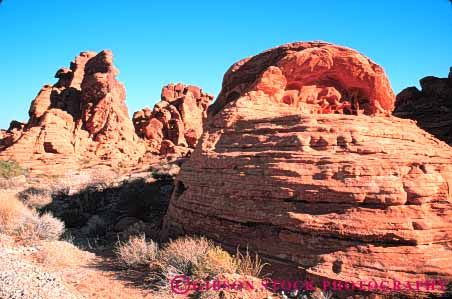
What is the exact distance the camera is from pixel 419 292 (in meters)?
4.82

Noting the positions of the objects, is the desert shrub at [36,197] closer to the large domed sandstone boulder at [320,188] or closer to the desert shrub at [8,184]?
the desert shrub at [8,184]

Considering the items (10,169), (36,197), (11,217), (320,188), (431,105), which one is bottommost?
(11,217)

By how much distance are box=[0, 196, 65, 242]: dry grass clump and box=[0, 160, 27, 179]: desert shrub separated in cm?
1016

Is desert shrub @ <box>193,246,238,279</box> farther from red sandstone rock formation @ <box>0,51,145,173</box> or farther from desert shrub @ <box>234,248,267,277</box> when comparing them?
red sandstone rock formation @ <box>0,51,145,173</box>

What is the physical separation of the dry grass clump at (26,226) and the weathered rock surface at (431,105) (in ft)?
62.1

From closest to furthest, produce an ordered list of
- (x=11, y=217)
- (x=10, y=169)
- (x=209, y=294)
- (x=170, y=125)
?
(x=209, y=294)
(x=11, y=217)
(x=10, y=169)
(x=170, y=125)

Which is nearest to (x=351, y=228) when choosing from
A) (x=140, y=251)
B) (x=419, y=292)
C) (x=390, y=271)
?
(x=390, y=271)

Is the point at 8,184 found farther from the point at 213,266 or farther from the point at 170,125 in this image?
the point at 170,125

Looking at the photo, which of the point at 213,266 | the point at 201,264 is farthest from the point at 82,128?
the point at 213,266

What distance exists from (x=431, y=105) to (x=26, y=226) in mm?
23616

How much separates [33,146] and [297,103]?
18916 millimetres

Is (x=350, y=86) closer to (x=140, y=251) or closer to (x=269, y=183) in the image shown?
(x=269, y=183)

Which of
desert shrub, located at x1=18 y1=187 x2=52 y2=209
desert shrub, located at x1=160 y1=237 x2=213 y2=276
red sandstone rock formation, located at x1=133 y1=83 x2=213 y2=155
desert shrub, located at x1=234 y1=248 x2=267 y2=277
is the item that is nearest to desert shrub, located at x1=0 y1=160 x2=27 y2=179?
desert shrub, located at x1=18 y1=187 x2=52 y2=209

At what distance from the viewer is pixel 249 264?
5918 millimetres
